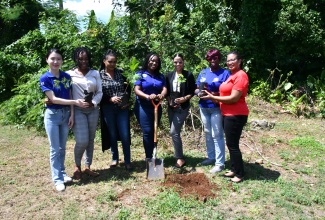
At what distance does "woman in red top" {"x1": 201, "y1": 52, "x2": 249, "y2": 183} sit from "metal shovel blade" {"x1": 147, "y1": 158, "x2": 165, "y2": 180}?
3.25 feet

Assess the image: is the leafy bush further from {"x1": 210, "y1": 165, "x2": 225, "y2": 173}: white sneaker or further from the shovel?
{"x1": 210, "y1": 165, "x2": 225, "y2": 173}: white sneaker

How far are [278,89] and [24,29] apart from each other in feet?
34.5

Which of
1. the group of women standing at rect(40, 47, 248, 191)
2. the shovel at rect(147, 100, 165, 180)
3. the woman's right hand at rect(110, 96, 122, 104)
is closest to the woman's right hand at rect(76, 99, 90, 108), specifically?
the group of women standing at rect(40, 47, 248, 191)

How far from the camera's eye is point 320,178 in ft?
15.9

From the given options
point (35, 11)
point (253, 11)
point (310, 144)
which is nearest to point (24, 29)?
point (35, 11)

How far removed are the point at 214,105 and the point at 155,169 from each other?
3.99 feet

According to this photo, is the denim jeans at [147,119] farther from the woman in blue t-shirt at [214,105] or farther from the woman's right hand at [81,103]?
the woman's right hand at [81,103]

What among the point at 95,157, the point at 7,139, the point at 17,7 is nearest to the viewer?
the point at 95,157

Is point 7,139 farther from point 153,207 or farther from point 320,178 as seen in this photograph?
point 320,178

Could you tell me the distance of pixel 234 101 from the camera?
419 centimetres

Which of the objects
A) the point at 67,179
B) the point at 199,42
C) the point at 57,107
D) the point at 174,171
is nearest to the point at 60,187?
the point at 67,179

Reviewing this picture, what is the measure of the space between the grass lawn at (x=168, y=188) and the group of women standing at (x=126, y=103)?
25 centimetres

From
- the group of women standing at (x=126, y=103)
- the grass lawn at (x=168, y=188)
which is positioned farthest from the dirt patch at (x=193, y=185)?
the group of women standing at (x=126, y=103)

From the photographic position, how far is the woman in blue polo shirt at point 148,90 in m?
4.62
